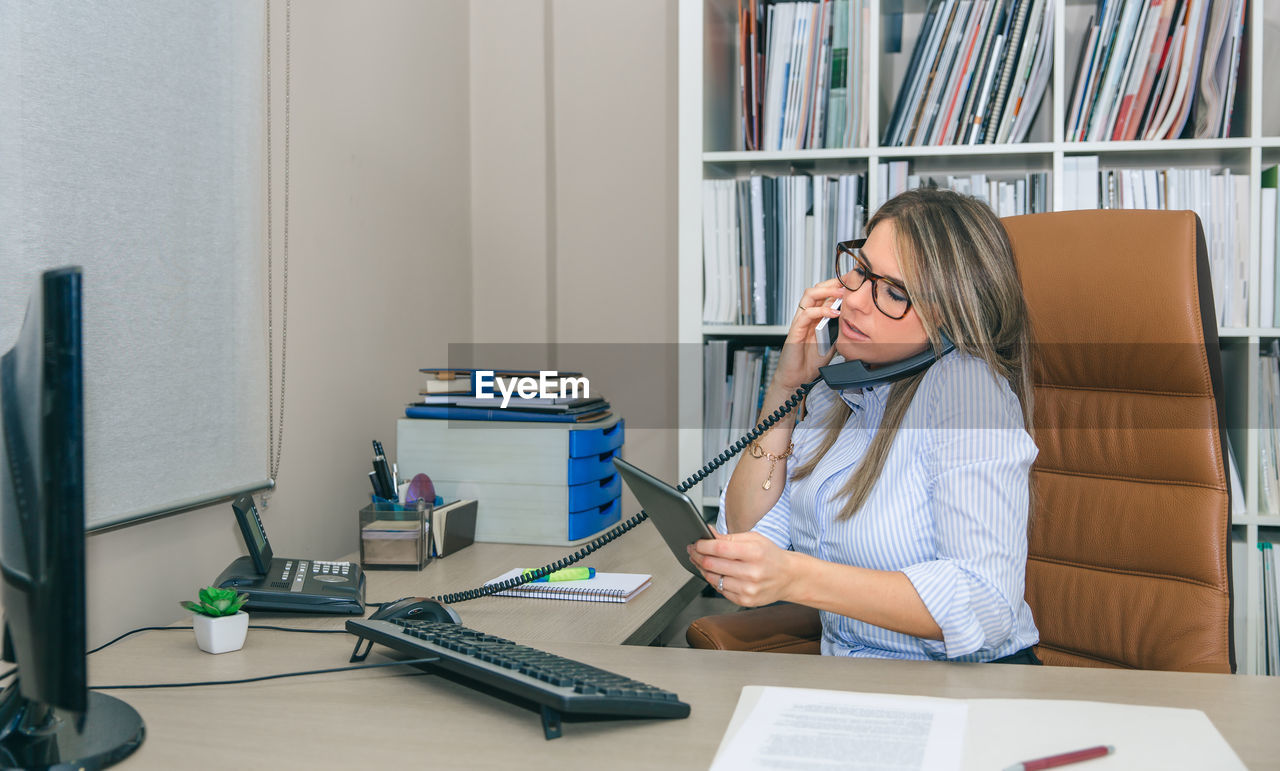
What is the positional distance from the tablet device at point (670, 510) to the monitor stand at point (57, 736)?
0.56 m

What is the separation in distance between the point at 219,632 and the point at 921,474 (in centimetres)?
90

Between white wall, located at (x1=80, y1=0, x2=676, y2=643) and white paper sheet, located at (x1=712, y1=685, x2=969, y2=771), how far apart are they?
3.55 ft

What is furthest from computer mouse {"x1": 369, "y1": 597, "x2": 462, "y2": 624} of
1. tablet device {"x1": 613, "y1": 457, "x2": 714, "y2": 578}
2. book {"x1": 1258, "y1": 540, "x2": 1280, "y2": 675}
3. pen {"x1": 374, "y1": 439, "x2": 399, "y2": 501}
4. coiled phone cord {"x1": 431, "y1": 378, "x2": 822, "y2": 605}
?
book {"x1": 1258, "y1": 540, "x2": 1280, "y2": 675}

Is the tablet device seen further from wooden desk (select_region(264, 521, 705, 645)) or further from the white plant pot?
the white plant pot

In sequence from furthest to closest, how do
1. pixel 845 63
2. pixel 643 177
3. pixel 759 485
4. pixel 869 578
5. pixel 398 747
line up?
pixel 643 177
pixel 845 63
pixel 759 485
pixel 869 578
pixel 398 747

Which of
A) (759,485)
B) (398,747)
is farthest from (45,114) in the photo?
(759,485)

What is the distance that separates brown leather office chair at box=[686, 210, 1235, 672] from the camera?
1.31 m

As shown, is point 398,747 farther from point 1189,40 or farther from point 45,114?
point 1189,40

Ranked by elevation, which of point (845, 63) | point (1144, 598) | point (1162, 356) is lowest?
point (1144, 598)

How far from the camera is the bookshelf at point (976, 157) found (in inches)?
74.7

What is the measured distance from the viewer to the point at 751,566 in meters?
1.12

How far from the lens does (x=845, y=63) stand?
206cm

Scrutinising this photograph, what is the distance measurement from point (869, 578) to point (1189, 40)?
57.5 inches

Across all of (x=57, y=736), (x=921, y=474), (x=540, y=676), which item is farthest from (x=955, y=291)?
(x=57, y=736)
